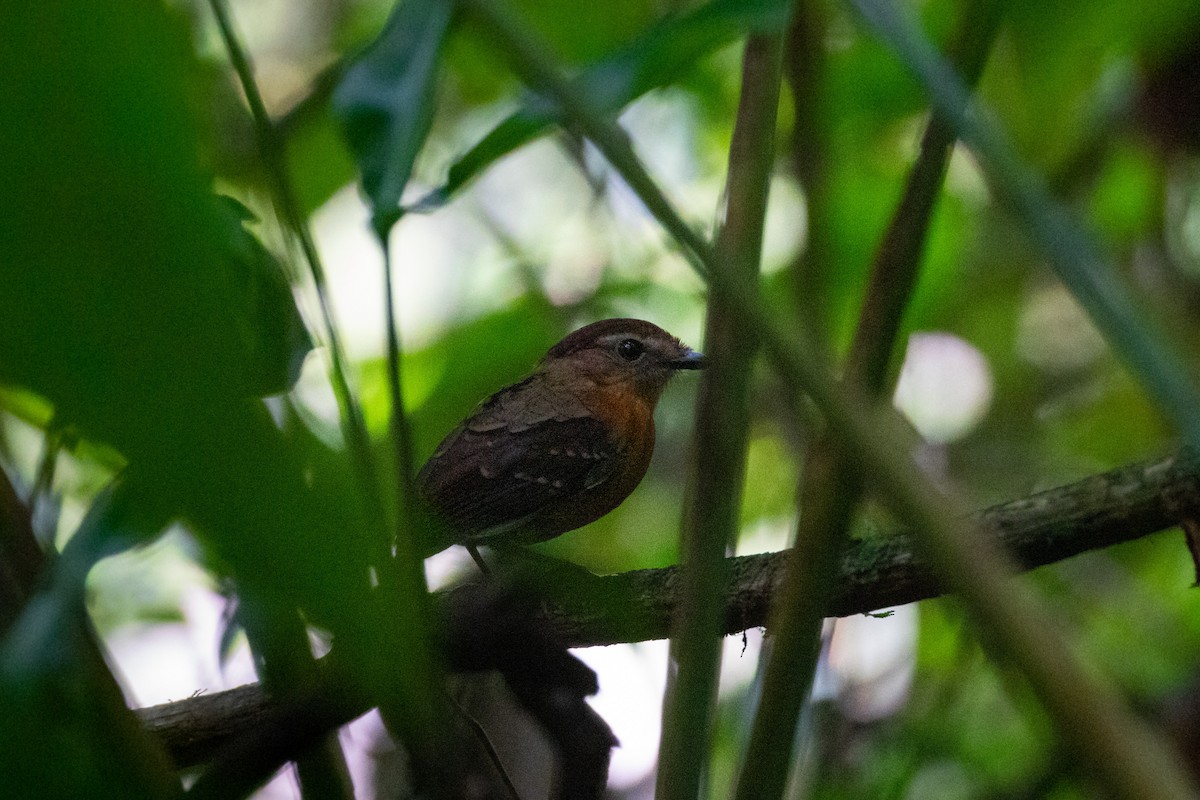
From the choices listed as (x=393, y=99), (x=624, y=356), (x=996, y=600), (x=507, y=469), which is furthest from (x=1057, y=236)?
(x=624, y=356)

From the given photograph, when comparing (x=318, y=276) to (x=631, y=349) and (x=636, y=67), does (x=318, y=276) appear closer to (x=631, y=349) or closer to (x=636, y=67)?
(x=636, y=67)

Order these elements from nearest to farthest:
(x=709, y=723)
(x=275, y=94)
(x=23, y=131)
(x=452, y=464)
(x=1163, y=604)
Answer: (x=23, y=131) → (x=709, y=723) → (x=452, y=464) → (x=1163, y=604) → (x=275, y=94)

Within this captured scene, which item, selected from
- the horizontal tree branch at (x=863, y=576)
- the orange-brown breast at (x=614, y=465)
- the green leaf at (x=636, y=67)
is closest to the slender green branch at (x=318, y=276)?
the green leaf at (x=636, y=67)

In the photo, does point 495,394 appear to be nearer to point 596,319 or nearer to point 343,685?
point 596,319

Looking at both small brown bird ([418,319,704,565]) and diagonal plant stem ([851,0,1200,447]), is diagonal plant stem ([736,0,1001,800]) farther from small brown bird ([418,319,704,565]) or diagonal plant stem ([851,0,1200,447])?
small brown bird ([418,319,704,565])

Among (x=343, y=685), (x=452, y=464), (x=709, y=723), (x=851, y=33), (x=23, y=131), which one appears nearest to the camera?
(x=23, y=131)

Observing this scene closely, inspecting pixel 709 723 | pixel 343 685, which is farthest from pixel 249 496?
pixel 709 723

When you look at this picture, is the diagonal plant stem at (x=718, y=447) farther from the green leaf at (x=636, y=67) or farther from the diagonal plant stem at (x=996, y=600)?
the green leaf at (x=636, y=67)
